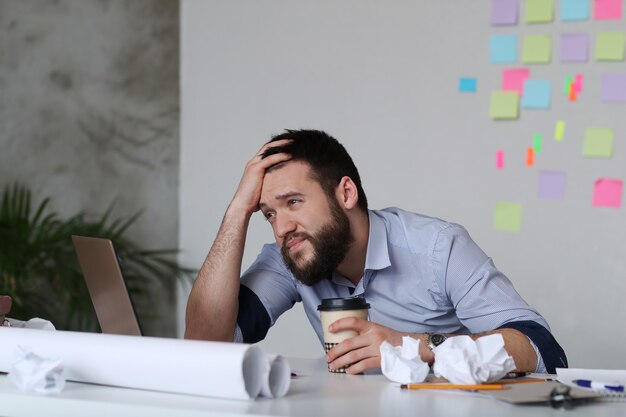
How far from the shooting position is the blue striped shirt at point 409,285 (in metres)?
1.96

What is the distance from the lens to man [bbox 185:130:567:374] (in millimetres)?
1979

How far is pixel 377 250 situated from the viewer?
2084mm

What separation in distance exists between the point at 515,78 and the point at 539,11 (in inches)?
9.9

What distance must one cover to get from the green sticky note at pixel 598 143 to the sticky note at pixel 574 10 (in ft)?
1.30

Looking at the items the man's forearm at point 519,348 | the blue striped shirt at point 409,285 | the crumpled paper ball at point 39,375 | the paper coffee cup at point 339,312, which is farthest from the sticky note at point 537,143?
the crumpled paper ball at point 39,375

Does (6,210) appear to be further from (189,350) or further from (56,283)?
(189,350)

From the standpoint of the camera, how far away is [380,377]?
60.2 inches

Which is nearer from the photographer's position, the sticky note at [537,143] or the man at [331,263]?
the man at [331,263]

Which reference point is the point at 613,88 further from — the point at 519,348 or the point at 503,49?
the point at 519,348

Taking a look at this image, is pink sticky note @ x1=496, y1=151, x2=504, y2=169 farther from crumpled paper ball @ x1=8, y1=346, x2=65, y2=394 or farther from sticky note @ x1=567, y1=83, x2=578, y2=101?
crumpled paper ball @ x1=8, y1=346, x2=65, y2=394

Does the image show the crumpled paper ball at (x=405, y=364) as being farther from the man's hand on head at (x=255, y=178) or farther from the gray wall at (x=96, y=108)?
the gray wall at (x=96, y=108)

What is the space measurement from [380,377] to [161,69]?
109 inches

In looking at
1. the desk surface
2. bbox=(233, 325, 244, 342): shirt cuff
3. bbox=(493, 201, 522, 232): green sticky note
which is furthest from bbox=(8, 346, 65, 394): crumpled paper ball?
bbox=(493, 201, 522, 232): green sticky note

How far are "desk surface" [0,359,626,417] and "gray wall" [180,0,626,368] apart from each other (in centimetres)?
204
